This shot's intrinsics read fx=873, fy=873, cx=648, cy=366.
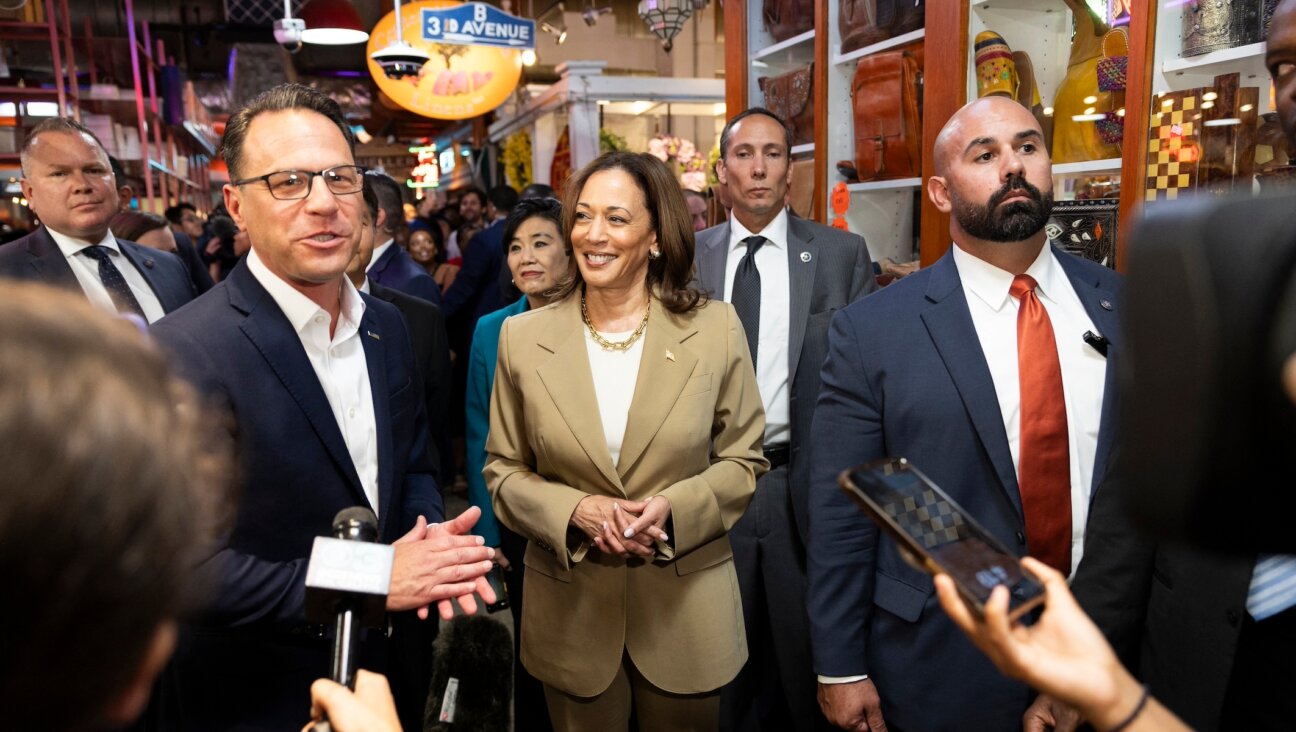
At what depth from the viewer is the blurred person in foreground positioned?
300 cm

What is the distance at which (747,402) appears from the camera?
7.94ft

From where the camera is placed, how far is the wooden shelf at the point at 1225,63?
6.64 ft

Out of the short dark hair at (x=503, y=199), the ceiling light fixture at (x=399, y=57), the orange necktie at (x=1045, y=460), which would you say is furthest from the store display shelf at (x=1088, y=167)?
the ceiling light fixture at (x=399, y=57)

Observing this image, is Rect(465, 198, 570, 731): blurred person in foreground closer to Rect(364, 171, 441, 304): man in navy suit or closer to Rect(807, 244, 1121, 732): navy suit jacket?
Rect(807, 244, 1121, 732): navy suit jacket

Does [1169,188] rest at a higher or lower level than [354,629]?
higher

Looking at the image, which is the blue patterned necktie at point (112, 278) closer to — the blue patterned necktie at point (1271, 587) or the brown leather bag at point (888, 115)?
the brown leather bag at point (888, 115)

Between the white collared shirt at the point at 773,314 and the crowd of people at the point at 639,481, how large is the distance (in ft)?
0.34

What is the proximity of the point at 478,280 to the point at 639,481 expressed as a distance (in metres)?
3.55

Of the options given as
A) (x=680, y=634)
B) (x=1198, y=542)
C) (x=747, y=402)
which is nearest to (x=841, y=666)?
(x=680, y=634)

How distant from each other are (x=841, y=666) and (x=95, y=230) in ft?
10.7

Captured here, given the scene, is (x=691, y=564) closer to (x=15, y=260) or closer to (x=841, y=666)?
(x=841, y=666)

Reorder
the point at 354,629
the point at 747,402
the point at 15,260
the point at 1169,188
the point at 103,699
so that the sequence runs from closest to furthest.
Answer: the point at 103,699 < the point at 354,629 < the point at 1169,188 < the point at 747,402 < the point at 15,260

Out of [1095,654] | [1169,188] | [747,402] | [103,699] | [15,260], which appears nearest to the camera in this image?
[103,699]

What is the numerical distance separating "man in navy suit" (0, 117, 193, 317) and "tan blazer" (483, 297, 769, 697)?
6.64ft
